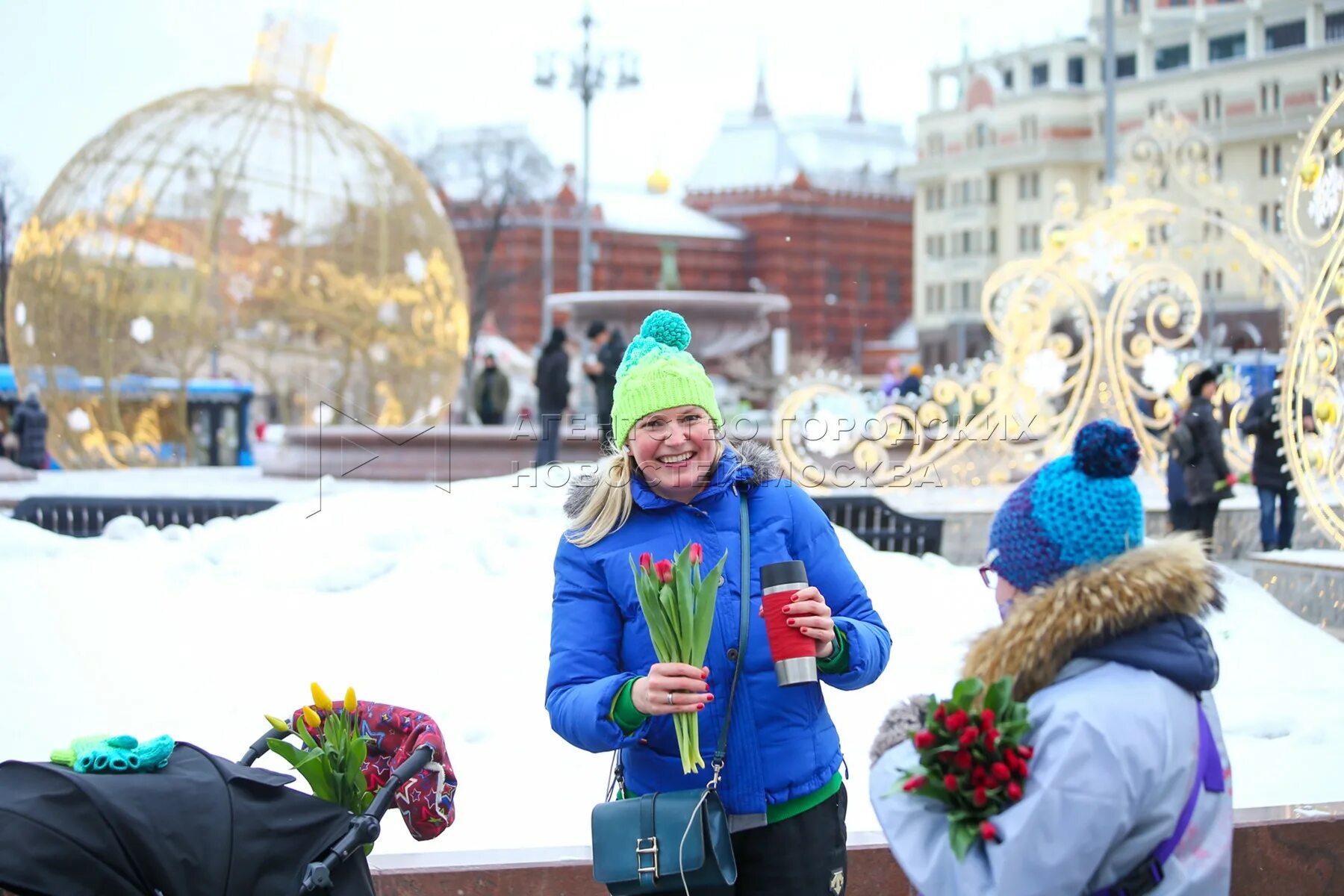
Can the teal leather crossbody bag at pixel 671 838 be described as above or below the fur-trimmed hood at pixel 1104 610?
below

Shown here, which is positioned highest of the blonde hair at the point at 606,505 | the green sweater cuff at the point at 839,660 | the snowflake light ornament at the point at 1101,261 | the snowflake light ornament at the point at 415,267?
the snowflake light ornament at the point at 415,267

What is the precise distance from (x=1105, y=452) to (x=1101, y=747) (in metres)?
0.41

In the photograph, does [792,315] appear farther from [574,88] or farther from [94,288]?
[94,288]

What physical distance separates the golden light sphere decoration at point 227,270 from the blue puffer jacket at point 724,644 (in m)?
12.6

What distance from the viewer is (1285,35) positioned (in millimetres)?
49375

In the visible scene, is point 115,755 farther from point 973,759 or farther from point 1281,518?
point 1281,518


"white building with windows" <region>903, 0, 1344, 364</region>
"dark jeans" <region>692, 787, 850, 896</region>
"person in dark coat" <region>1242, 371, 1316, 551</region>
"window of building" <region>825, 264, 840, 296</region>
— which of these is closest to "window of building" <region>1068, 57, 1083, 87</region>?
"white building with windows" <region>903, 0, 1344, 364</region>

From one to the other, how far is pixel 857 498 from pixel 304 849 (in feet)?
23.0

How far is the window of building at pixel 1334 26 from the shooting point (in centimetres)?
4500

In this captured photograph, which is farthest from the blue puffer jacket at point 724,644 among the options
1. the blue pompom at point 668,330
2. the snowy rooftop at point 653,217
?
the snowy rooftop at point 653,217

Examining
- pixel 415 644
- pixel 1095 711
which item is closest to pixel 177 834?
pixel 1095 711

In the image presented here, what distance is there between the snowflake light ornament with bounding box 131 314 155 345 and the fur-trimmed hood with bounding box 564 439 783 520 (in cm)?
1256

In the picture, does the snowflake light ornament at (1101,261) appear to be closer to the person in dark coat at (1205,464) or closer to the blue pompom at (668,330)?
the person in dark coat at (1205,464)

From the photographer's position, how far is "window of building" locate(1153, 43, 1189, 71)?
5247cm
